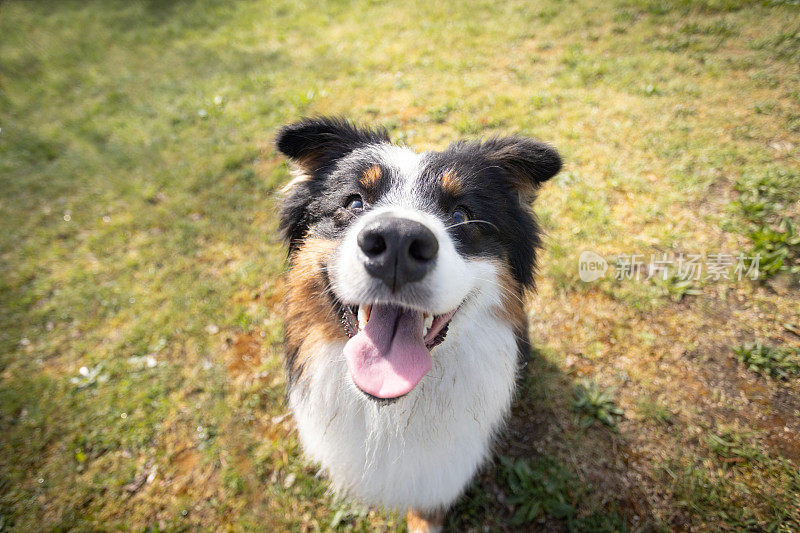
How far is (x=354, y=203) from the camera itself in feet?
6.56

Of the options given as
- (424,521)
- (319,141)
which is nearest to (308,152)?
(319,141)

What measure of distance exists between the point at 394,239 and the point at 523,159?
1.02 metres

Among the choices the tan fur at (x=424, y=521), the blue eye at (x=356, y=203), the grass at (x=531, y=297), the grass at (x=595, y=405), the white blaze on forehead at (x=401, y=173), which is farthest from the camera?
the grass at (x=595, y=405)

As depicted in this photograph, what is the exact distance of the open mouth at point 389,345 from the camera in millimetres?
1711

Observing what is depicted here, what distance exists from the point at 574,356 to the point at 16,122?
10.3 m

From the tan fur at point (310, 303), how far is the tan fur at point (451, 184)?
2.11ft

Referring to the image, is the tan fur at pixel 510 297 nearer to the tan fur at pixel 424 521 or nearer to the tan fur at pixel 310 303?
the tan fur at pixel 310 303

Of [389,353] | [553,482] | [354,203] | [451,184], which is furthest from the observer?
[553,482]

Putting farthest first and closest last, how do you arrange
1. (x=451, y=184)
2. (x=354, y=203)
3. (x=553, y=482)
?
(x=553, y=482), (x=354, y=203), (x=451, y=184)

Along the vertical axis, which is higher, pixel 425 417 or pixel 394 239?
pixel 394 239

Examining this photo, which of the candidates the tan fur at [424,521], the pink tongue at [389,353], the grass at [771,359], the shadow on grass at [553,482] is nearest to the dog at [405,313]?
the pink tongue at [389,353]

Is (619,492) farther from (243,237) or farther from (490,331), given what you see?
(243,237)

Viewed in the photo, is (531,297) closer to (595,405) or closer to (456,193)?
(456,193)

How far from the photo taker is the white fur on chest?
1974 millimetres
